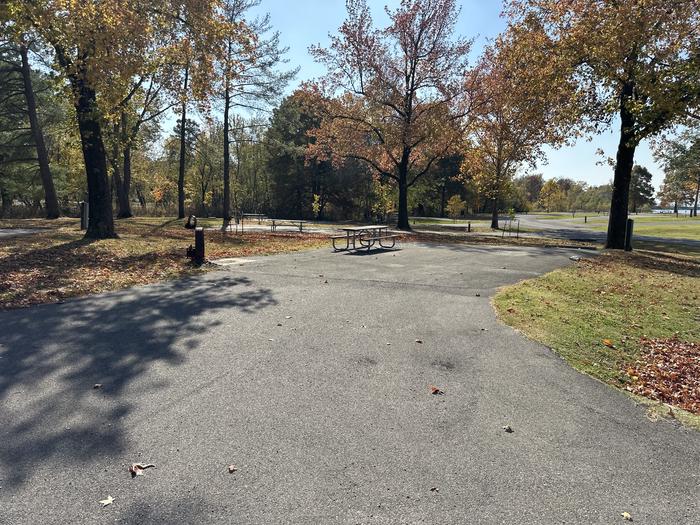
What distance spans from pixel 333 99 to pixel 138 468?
79.7 ft

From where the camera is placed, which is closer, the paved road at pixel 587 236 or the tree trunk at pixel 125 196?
the paved road at pixel 587 236

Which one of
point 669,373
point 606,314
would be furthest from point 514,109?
point 669,373

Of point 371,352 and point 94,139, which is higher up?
point 94,139

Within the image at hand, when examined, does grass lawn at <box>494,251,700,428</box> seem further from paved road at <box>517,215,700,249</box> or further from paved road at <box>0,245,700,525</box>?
paved road at <box>517,215,700,249</box>

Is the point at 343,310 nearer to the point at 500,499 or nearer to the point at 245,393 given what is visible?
the point at 245,393

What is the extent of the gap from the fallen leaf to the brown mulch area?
14.2 feet

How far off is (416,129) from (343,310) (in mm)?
18494

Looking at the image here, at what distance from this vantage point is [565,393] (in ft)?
13.3

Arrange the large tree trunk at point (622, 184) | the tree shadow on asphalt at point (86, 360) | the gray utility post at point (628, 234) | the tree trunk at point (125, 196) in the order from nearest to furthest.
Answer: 1. the tree shadow on asphalt at point (86, 360)
2. the large tree trunk at point (622, 184)
3. the gray utility post at point (628, 234)
4. the tree trunk at point (125, 196)

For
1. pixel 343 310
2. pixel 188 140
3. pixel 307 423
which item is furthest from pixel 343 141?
pixel 307 423

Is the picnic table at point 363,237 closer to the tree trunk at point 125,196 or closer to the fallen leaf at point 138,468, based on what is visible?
the fallen leaf at point 138,468

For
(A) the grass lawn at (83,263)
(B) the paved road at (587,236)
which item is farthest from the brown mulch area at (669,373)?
(B) the paved road at (587,236)

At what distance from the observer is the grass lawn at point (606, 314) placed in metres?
4.96

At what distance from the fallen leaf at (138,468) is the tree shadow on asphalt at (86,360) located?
24 cm
